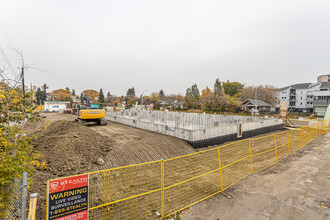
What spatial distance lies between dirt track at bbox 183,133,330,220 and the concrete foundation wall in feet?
18.0

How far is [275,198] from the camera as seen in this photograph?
19.5ft

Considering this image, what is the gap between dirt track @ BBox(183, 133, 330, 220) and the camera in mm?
5090

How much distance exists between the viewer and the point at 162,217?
4820 millimetres

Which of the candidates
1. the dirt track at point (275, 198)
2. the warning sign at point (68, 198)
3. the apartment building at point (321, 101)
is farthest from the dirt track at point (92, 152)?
the apartment building at point (321, 101)

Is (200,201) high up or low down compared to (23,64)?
down

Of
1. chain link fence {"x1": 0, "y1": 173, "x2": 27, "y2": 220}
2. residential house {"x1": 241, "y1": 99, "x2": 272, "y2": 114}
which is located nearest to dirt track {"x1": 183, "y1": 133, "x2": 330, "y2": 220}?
chain link fence {"x1": 0, "y1": 173, "x2": 27, "y2": 220}

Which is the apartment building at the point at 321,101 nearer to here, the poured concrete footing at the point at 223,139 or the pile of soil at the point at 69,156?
the poured concrete footing at the point at 223,139

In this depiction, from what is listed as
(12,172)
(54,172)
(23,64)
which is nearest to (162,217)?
(12,172)

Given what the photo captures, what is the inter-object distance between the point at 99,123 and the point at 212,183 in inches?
627

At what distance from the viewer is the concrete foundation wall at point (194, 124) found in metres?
13.4

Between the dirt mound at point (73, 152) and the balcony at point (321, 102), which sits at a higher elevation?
the balcony at point (321, 102)

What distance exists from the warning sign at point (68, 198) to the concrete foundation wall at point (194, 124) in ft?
31.8

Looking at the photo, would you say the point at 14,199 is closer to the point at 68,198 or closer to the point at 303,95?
the point at 68,198

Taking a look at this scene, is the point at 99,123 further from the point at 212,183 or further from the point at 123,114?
the point at 212,183
